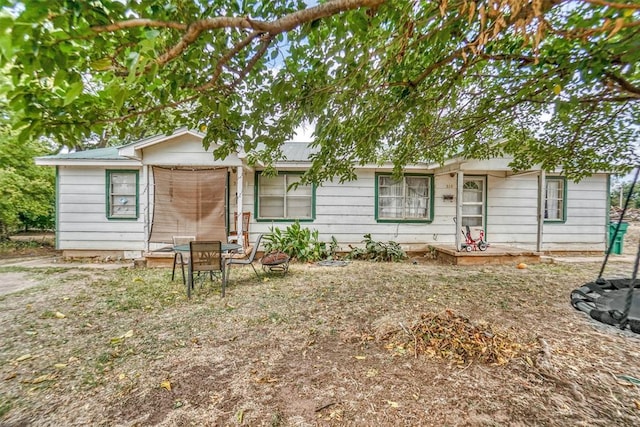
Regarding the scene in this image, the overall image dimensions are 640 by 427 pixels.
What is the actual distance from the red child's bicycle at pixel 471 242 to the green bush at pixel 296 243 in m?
3.92

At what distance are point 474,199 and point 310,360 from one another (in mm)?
7848

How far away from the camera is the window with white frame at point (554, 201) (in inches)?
339

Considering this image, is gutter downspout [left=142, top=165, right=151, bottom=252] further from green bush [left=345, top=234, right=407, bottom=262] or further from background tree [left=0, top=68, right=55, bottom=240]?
green bush [left=345, top=234, right=407, bottom=262]

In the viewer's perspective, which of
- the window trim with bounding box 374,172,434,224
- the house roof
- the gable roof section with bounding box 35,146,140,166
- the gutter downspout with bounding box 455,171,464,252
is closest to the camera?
the gable roof section with bounding box 35,146,140,166

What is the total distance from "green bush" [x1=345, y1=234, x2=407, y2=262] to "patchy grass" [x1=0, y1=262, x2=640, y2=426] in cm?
283

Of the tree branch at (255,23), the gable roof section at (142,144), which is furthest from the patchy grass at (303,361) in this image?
the gable roof section at (142,144)

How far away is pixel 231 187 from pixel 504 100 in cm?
656

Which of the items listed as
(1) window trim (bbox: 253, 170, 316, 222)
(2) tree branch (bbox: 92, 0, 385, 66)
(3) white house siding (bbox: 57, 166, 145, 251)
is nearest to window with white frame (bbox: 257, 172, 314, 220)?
(1) window trim (bbox: 253, 170, 316, 222)

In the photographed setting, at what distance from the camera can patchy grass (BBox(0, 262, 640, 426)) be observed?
6.73ft

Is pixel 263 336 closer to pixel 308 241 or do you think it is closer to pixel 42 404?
pixel 42 404

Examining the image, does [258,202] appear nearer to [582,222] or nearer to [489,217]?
[489,217]

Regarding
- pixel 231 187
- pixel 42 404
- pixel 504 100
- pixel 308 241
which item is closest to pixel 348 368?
pixel 42 404

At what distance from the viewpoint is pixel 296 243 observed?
7602 millimetres

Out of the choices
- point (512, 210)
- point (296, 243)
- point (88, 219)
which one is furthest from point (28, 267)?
point (512, 210)
